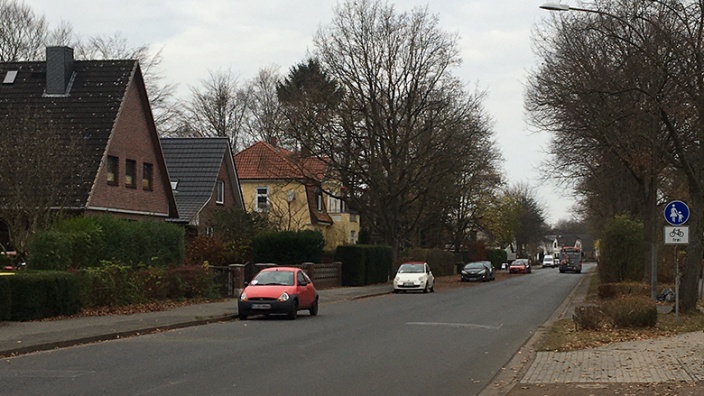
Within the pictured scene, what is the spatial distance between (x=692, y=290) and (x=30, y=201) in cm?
1966

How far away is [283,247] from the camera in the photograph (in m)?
41.1

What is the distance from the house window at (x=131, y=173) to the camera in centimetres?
3866

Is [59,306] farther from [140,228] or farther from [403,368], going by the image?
[403,368]

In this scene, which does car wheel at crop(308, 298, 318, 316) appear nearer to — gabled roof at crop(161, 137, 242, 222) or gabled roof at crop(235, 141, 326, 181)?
gabled roof at crop(161, 137, 242, 222)

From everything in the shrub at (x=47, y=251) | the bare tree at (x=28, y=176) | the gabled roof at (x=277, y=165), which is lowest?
the shrub at (x=47, y=251)

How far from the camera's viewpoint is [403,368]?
14016 millimetres

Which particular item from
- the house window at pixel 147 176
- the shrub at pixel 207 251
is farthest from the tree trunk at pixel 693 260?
the house window at pixel 147 176

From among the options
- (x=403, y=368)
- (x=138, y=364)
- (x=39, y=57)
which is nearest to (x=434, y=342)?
(x=403, y=368)

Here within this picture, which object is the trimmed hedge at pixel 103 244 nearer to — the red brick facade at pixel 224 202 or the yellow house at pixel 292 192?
the red brick facade at pixel 224 202

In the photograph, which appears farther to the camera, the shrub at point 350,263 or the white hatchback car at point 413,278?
the shrub at point 350,263

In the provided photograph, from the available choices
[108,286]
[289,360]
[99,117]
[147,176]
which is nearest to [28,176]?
[108,286]

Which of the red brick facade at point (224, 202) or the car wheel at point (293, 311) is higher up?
the red brick facade at point (224, 202)

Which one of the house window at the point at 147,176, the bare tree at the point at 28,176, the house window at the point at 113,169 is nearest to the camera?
the bare tree at the point at 28,176

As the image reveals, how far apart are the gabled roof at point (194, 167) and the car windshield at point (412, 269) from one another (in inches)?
432
